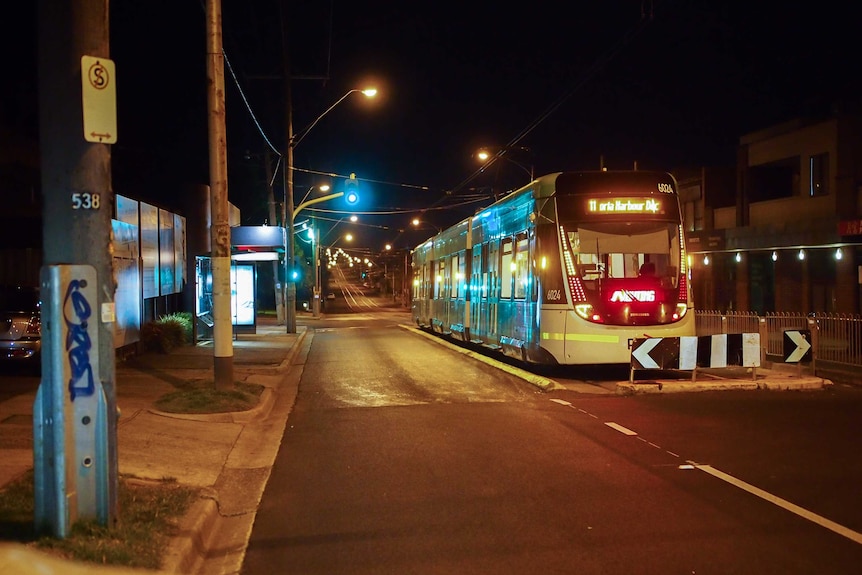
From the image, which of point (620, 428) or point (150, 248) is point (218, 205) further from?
point (150, 248)

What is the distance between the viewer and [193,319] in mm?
22156

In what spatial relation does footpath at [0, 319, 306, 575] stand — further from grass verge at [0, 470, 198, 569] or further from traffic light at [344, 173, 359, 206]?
traffic light at [344, 173, 359, 206]

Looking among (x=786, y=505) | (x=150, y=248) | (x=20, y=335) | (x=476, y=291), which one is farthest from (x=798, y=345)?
(x=150, y=248)

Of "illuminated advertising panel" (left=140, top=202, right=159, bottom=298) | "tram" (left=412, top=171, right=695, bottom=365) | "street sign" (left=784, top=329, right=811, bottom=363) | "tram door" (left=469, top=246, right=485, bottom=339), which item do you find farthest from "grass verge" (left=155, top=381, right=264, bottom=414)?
"street sign" (left=784, top=329, right=811, bottom=363)

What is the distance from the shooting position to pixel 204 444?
30.5ft

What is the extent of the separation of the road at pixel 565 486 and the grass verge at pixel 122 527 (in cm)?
68

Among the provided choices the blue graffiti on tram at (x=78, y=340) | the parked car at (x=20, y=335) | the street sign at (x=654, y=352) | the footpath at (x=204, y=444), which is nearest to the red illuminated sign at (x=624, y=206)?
the street sign at (x=654, y=352)

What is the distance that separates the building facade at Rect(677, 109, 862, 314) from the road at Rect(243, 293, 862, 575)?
14.9 metres

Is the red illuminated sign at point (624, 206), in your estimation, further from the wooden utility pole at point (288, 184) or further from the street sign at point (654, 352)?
the wooden utility pole at point (288, 184)

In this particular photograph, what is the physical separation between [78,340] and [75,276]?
0.42m

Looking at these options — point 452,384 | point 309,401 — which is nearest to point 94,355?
point 309,401

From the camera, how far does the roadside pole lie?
513 cm

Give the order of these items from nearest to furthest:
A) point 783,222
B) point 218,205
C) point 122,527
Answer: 1. point 122,527
2. point 218,205
3. point 783,222

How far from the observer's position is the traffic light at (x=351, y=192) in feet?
93.1
